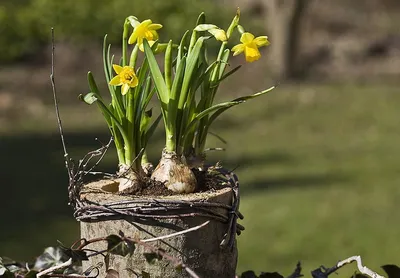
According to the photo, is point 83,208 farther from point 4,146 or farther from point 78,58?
point 78,58

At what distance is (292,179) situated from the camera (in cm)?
873

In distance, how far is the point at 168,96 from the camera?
1763 mm

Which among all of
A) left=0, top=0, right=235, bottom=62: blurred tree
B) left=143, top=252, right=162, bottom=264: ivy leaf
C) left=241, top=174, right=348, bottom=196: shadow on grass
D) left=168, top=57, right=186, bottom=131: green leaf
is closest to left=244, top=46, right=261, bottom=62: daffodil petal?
left=168, top=57, right=186, bottom=131: green leaf

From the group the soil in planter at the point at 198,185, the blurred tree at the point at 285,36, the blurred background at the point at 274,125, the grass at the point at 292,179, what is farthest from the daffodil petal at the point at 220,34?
the blurred tree at the point at 285,36

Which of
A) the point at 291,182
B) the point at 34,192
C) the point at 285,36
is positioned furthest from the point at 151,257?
the point at 285,36

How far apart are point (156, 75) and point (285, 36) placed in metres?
13.9

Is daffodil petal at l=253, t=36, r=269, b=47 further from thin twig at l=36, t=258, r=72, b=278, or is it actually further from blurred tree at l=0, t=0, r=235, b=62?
blurred tree at l=0, t=0, r=235, b=62

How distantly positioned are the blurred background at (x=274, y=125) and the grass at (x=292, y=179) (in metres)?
0.02

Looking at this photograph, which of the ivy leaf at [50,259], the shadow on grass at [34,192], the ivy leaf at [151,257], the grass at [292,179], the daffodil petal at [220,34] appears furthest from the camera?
the shadow on grass at [34,192]

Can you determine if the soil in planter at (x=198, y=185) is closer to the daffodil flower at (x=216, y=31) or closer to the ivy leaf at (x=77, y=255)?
the ivy leaf at (x=77, y=255)

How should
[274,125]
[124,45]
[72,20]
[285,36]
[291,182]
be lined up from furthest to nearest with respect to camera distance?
1. [72,20]
2. [285,36]
3. [274,125]
4. [291,182]
5. [124,45]

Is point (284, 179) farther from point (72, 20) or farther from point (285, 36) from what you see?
point (72, 20)

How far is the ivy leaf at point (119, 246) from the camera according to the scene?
1.58 m

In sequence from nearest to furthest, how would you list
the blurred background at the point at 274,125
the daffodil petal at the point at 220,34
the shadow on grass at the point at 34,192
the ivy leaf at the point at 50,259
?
the daffodil petal at the point at 220,34 < the ivy leaf at the point at 50,259 < the blurred background at the point at 274,125 < the shadow on grass at the point at 34,192
